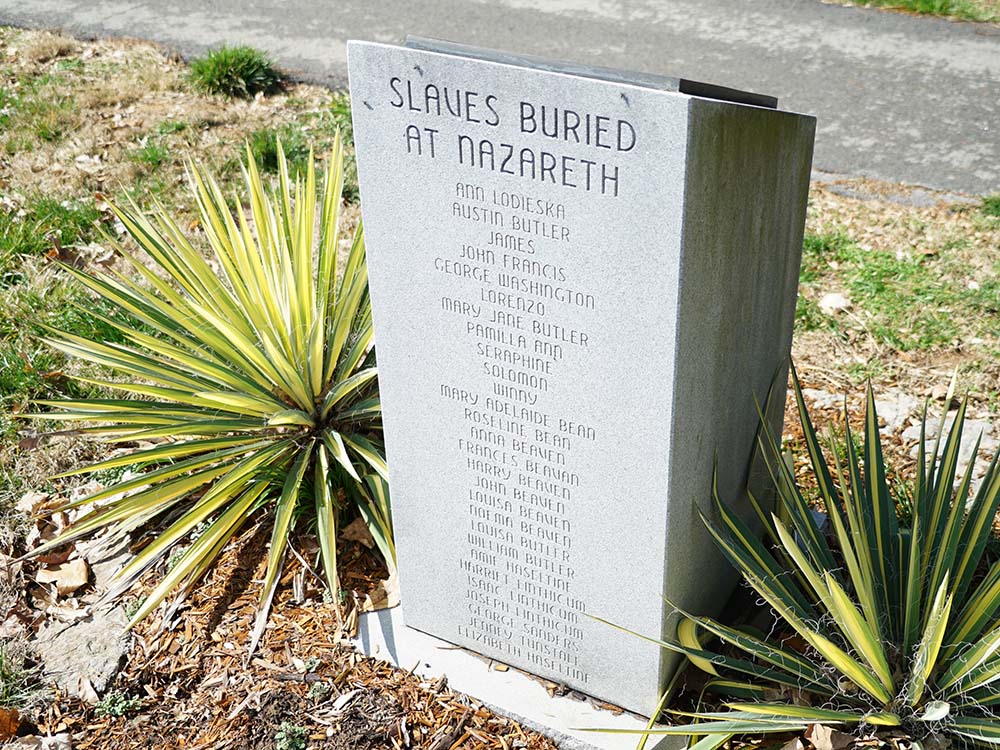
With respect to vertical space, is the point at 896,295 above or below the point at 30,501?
above

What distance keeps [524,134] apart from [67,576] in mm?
2128

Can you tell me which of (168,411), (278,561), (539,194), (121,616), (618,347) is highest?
(539,194)

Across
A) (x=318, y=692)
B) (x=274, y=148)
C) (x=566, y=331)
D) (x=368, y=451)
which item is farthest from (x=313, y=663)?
(x=274, y=148)

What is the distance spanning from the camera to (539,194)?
214cm

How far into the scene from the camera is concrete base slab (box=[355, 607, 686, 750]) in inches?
105

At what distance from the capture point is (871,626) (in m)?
2.33

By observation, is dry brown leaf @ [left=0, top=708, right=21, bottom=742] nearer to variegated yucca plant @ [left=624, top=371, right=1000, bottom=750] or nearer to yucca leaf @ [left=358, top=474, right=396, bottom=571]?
yucca leaf @ [left=358, top=474, right=396, bottom=571]

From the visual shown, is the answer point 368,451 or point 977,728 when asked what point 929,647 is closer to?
point 977,728

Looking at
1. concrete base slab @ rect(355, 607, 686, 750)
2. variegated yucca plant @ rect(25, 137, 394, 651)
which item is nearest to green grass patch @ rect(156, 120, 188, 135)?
variegated yucca plant @ rect(25, 137, 394, 651)

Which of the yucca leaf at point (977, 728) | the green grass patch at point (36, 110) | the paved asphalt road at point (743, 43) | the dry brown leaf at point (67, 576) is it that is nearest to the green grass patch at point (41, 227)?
the green grass patch at point (36, 110)

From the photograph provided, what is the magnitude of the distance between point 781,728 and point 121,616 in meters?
1.95

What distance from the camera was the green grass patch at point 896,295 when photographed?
414cm

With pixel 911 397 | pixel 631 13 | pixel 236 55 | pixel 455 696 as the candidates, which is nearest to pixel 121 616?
pixel 455 696

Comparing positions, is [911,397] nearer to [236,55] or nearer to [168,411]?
[168,411]
